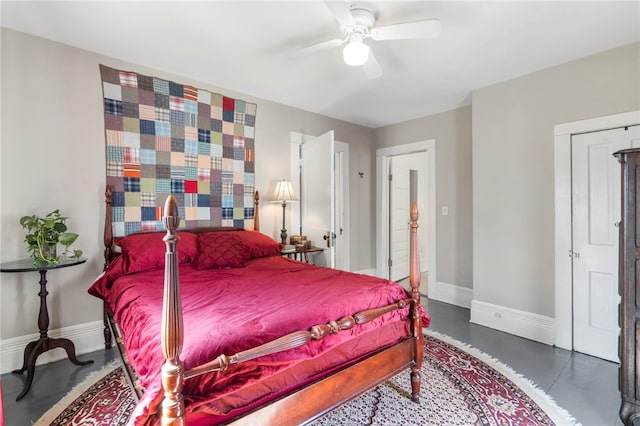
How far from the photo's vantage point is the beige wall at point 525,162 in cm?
266

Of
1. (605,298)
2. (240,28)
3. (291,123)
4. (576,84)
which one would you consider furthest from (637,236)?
(291,123)

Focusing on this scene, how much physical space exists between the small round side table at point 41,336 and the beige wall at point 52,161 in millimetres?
219

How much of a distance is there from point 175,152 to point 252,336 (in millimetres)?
2437

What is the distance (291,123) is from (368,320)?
9.88 ft

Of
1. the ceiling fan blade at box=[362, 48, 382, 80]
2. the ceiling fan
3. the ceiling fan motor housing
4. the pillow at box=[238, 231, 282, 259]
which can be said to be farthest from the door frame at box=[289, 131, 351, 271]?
the ceiling fan motor housing

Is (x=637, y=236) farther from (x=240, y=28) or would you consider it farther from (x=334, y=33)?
(x=240, y=28)

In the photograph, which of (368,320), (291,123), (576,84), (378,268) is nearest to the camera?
(368,320)

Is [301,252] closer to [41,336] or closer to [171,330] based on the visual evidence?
[41,336]

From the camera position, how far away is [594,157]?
267 cm

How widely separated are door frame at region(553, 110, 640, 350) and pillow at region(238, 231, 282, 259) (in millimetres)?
2635

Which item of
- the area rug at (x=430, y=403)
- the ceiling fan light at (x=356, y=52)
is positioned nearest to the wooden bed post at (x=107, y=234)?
the area rug at (x=430, y=403)

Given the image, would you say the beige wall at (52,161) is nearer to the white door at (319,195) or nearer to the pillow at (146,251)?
the pillow at (146,251)

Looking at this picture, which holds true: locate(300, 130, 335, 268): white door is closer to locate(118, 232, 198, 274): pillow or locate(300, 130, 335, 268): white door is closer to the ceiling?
the ceiling

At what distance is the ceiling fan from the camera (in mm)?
1906
